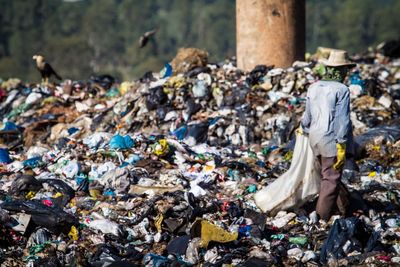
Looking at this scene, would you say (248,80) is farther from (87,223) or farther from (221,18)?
(221,18)

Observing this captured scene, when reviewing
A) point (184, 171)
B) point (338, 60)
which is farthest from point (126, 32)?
point (338, 60)

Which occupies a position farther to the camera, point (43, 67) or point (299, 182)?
point (43, 67)

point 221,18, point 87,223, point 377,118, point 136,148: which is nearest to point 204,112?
point 136,148

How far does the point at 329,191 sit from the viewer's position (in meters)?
5.08

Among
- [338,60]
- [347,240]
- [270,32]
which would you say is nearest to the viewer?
[347,240]

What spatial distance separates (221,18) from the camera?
77.4 meters

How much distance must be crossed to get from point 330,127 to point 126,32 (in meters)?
68.6

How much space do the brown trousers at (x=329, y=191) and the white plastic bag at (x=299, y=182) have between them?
0.31ft

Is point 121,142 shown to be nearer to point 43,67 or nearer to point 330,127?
point 330,127

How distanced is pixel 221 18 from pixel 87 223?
7378 cm

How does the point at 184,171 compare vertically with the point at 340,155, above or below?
below

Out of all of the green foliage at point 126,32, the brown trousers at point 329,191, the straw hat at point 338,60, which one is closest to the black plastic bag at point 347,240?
the brown trousers at point 329,191

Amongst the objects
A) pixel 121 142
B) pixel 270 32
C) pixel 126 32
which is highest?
pixel 270 32

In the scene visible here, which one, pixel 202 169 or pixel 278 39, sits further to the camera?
pixel 278 39
